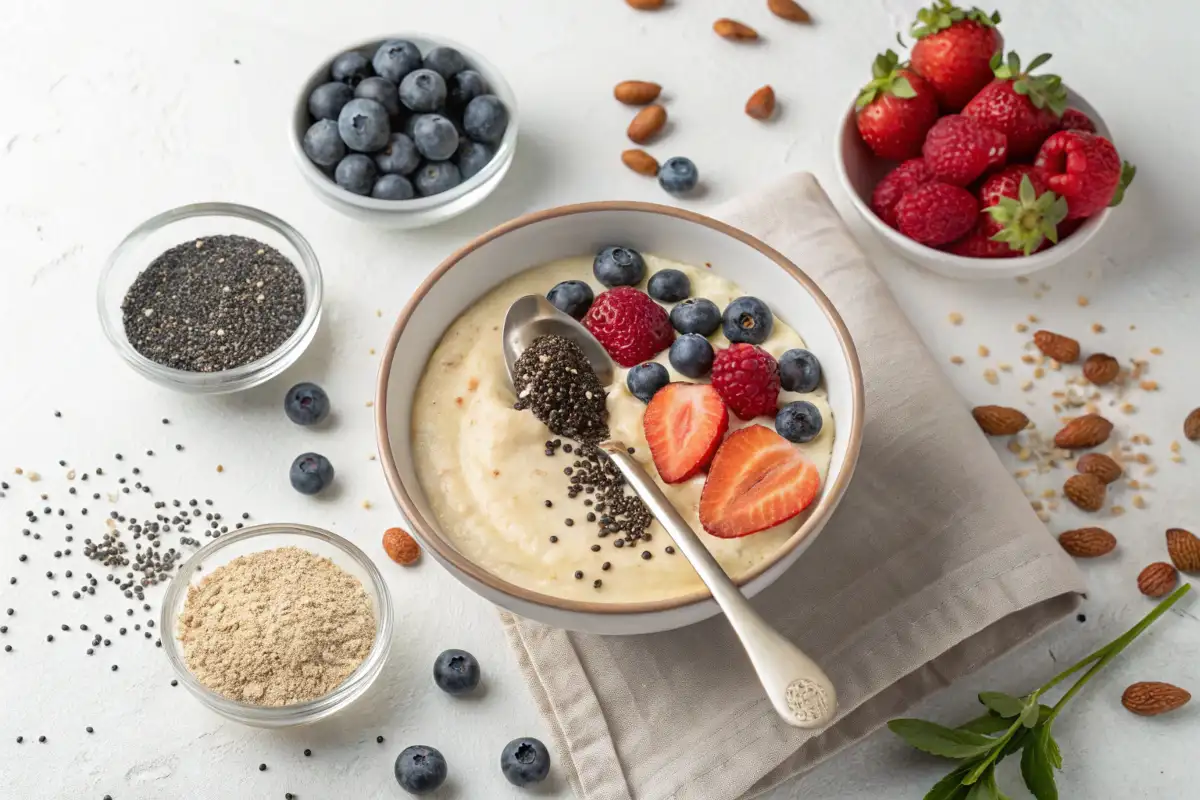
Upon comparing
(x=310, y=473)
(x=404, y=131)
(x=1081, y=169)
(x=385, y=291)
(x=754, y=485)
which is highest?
(x=1081, y=169)

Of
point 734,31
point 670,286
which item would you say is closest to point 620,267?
point 670,286

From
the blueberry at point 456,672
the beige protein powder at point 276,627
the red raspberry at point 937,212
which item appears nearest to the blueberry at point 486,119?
the red raspberry at point 937,212

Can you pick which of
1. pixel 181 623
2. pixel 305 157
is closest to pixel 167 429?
pixel 181 623

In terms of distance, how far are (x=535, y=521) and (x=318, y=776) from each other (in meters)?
0.65

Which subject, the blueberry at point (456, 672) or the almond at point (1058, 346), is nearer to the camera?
the blueberry at point (456, 672)

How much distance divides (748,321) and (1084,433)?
0.78 m

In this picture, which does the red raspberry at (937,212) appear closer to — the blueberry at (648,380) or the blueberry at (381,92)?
the blueberry at (648,380)

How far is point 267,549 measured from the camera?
7.41 ft

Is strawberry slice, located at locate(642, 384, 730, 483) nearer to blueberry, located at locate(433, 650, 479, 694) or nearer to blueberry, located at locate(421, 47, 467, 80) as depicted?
blueberry, located at locate(433, 650, 479, 694)

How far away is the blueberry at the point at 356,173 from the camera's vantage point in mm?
2535

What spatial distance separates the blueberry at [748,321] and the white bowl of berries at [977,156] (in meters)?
0.51

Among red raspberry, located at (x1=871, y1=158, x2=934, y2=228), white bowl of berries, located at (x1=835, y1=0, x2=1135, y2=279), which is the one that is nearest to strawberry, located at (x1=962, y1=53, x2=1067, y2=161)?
white bowl of berries, located at (x1=835, y1=0, x2=1135, y2=279)

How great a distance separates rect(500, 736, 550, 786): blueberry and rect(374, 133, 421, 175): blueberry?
1230 mm

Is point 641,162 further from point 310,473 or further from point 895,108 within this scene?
point 310,473
